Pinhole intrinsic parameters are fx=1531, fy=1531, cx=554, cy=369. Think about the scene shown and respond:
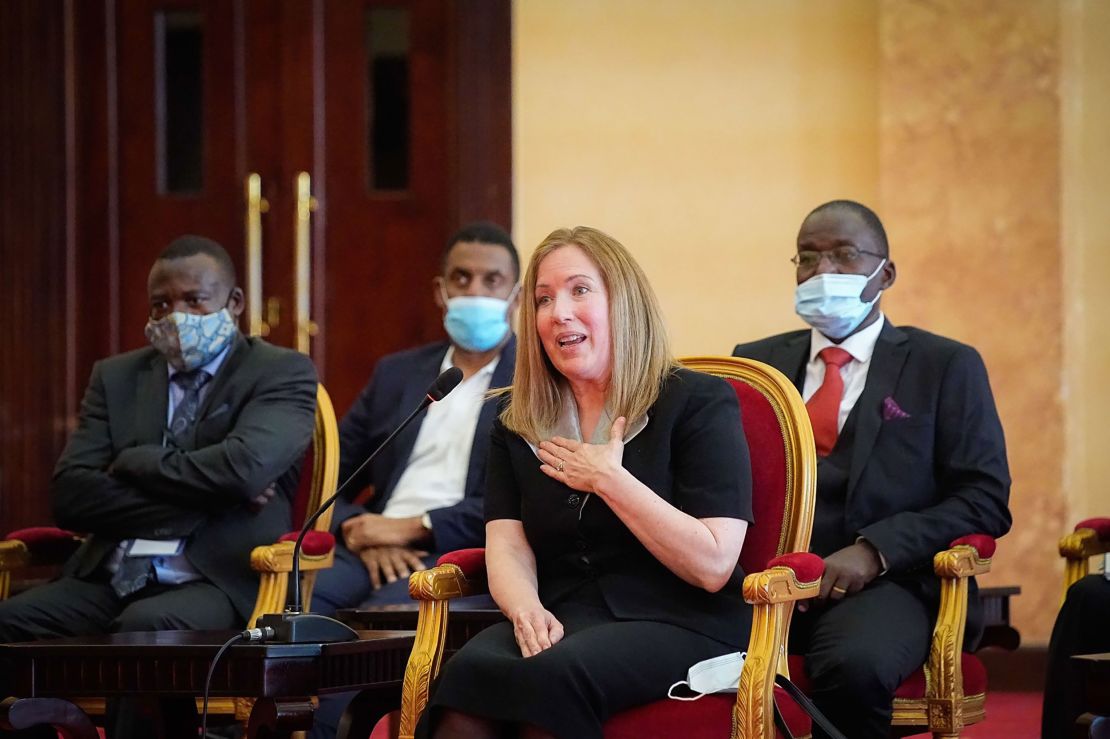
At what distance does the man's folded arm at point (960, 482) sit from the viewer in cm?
329

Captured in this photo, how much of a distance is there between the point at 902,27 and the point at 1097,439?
1611 millimetres

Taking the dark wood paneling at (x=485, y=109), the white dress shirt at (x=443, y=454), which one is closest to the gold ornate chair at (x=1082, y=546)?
the white dress shirt at (x=443, y=454)

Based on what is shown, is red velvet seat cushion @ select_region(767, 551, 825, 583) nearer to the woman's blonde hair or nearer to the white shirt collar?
the woman's blonde hair

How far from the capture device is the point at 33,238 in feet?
20.1

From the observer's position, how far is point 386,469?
451 cm

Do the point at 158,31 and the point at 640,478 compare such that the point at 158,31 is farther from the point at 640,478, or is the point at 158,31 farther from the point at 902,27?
the point at 640,478

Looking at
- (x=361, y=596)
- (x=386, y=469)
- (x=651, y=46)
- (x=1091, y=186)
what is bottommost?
(x=361, y=596)

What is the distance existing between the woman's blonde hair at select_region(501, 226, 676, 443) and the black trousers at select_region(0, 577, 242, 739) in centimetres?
110

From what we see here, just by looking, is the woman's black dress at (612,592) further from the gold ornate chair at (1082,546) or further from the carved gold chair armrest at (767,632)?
the gold ornate chair at (1082,546)

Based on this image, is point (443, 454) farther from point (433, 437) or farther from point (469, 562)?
point (469, 562)

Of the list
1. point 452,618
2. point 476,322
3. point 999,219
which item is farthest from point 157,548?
point 999,219

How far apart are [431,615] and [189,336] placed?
4.23 feet

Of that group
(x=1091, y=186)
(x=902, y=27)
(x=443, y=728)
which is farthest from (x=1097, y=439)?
(x=443, y=728)

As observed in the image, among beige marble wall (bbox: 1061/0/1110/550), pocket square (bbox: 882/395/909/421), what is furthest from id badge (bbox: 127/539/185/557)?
beige marble wall (bbox: 1061/0/1110/550)
